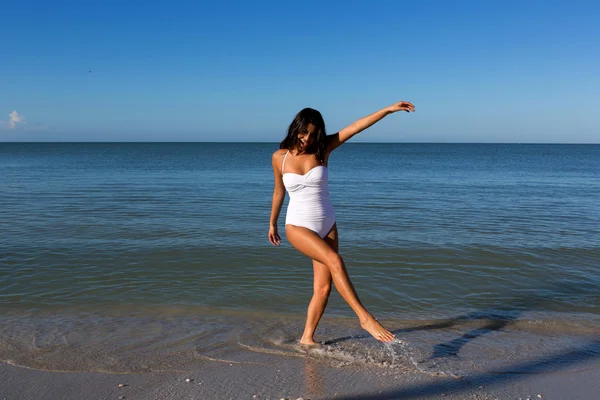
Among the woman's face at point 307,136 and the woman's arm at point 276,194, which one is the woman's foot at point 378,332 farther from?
the woman's face at point 307,136

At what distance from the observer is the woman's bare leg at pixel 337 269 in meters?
3.96

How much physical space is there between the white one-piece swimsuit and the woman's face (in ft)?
0.61

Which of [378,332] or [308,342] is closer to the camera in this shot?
[378,332]

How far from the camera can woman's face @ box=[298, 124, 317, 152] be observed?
4195 millimetres

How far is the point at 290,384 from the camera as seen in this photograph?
13.1 feet

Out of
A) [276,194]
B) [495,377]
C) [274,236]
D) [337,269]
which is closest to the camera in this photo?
[337,269]

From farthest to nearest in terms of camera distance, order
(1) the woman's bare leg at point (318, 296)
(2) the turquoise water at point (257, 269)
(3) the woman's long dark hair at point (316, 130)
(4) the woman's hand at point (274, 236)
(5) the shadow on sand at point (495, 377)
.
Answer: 1. (2) the turquoise water at point (257, 269)
2. (4) the woman's hand at point (274, 236)
3. (1) the woman's bare leg at point (318, 296)
4. (3) the woman's long dark hair at point (316, 130)
5. (5) the shadow on sand at point (495, 377)

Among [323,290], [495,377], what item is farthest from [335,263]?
[495,377]

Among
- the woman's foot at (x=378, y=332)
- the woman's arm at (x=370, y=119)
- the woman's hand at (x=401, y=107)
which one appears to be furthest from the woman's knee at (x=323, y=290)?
the woman's hand at (x=401, y=107)

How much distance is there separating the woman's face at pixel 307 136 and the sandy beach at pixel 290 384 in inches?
74.0

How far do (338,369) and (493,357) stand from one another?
151 cm

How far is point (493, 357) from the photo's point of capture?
184 inches

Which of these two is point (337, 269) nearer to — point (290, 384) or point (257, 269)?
point (290, 384)

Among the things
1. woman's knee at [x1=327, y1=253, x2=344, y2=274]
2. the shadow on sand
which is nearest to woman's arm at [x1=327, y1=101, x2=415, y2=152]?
woman's knee at [x1=327, y1=253, x2=344, y2=274]
